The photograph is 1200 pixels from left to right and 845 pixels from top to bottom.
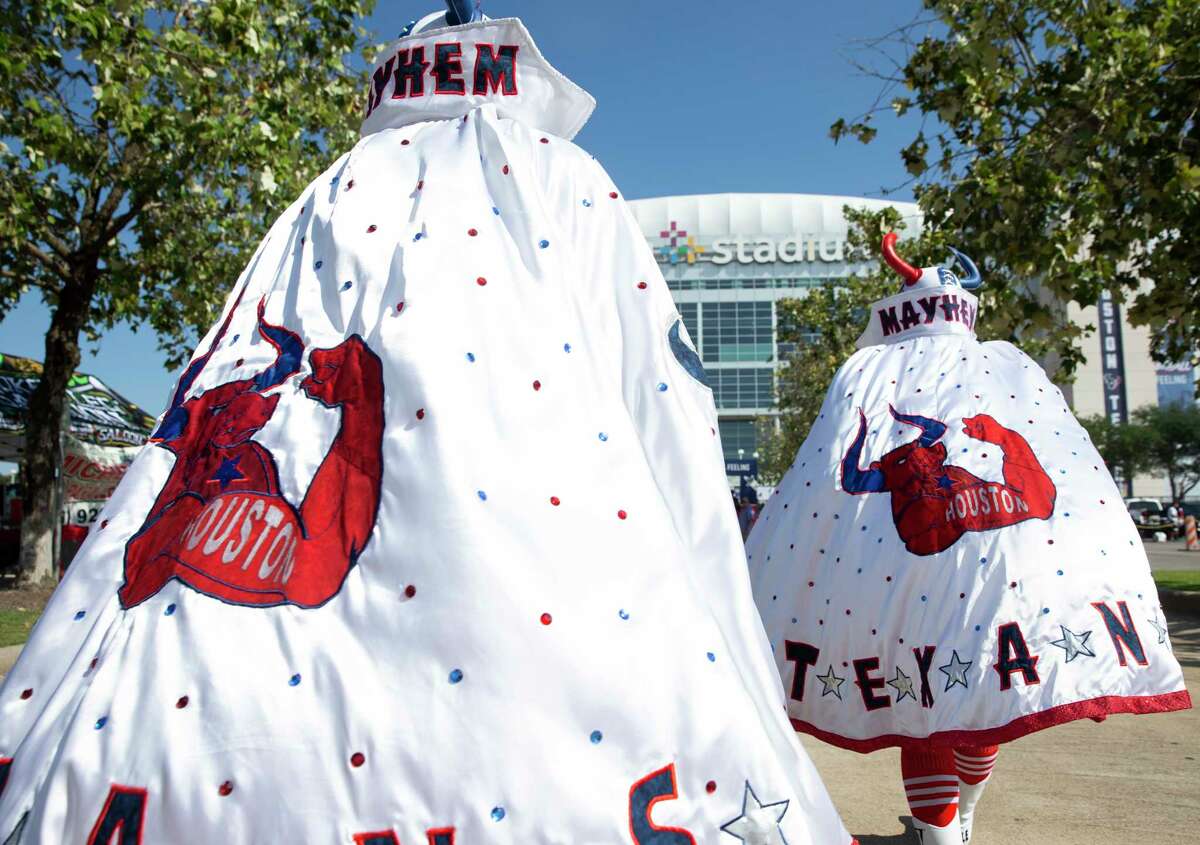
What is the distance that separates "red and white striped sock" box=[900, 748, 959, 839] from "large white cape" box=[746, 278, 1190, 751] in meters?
0.11

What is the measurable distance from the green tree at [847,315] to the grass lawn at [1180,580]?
3487 millimetres

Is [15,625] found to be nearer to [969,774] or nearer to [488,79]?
[969,774]

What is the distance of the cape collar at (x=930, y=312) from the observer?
378cm

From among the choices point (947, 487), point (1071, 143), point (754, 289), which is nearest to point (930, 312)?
point (947, 487)

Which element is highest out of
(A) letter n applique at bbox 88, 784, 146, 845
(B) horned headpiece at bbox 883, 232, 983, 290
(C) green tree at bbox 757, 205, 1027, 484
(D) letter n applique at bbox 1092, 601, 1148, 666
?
(C) green tree at bbox 757, 205, 1027, 484

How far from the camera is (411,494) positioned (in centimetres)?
136

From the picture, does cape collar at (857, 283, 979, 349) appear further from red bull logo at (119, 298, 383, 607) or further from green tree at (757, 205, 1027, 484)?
green tree at (757, 205, 1027, 484)

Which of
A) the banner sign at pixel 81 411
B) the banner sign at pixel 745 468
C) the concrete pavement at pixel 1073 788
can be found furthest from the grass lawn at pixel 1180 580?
the banner sign at pixel 81 411

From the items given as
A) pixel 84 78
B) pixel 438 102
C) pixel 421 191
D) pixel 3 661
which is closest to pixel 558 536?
pixel 421 191

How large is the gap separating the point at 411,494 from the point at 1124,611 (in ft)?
8.09

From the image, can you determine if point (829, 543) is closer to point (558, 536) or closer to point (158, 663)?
point (558, 536)

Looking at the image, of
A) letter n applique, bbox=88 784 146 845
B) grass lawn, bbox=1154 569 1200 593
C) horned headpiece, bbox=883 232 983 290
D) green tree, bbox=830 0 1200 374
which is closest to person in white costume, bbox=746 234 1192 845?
horned headpiece, bbox=883 232 983 290

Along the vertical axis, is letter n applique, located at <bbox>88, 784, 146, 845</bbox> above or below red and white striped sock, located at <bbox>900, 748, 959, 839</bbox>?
above

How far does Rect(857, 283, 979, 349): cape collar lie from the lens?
3781 millimetres
